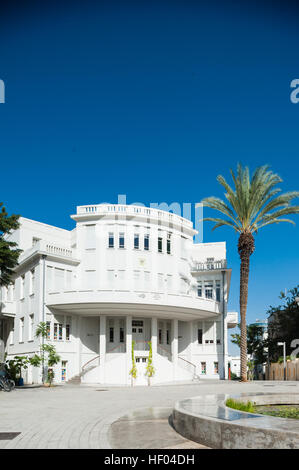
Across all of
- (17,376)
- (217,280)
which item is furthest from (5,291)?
(217,280)

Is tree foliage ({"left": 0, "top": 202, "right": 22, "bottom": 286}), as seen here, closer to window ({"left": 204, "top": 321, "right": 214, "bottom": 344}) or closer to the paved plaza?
the paved plaza

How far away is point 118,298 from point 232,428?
86.4 feet

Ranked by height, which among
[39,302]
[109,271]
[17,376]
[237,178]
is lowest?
[17,376]

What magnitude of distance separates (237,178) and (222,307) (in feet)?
40.6

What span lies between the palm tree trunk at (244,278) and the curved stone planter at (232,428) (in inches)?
989

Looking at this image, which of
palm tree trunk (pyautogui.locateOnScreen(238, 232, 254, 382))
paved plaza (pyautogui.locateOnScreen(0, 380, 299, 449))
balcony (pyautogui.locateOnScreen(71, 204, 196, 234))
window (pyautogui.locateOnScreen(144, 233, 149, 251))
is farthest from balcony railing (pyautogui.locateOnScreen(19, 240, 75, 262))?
paved plaza (pyautogui.locateOnScreen(0, 380, 299, 449))

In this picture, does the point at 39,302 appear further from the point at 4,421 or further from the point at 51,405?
the point at 4,421

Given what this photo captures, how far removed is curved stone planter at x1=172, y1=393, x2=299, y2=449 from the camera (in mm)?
6856

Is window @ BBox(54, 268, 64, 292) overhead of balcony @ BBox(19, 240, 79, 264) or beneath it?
beneath

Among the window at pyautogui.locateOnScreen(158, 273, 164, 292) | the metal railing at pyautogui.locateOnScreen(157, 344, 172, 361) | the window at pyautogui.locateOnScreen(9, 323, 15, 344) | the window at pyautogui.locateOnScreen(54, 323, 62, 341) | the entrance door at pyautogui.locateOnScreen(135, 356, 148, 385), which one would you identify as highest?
the window at pyautogui.locateOnScreen(158, 273, 164, 292)

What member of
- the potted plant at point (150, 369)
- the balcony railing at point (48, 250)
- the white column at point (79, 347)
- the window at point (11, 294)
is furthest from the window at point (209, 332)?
the window at point (11, 294)

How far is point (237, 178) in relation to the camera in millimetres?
34781

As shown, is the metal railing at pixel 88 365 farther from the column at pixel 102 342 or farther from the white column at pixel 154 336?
the white column at pixel 154 336

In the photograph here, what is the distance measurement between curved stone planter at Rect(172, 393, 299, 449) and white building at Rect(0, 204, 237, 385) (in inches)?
954
